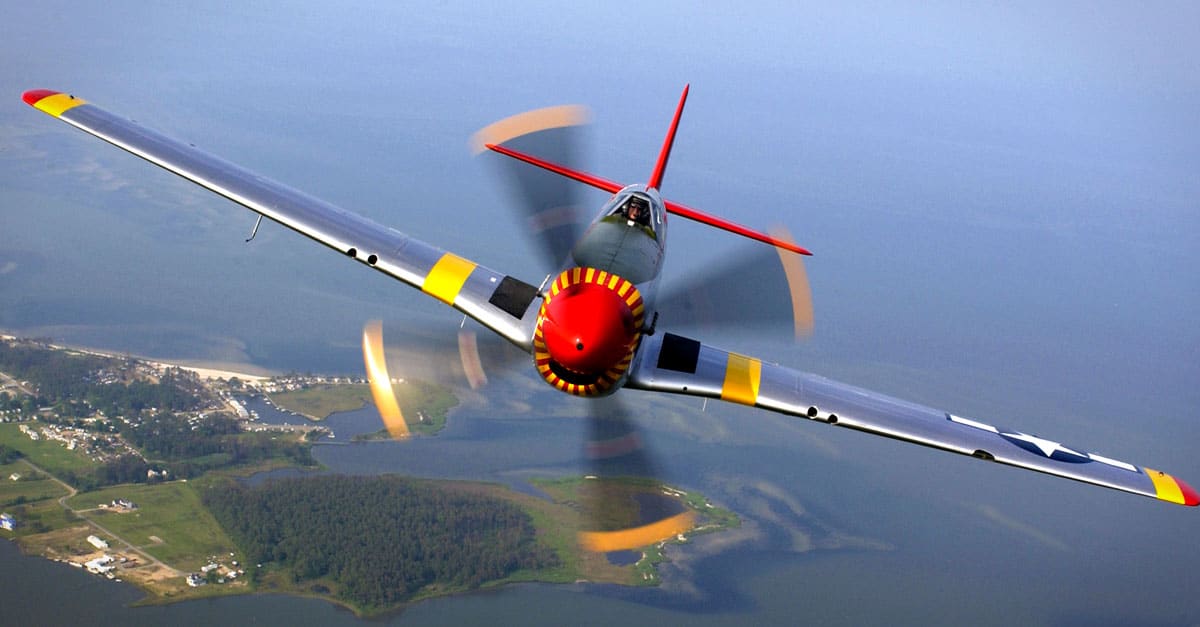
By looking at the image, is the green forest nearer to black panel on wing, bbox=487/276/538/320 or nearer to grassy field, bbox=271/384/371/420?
grassy field, bbox=271/384/371/420

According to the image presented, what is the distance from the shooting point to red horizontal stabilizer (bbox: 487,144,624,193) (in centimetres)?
1931

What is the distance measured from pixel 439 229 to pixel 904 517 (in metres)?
42.8

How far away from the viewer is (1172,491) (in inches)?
626

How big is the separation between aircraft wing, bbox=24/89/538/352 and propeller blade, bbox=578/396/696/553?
198 cm

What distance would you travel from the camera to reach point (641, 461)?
47.1 ft

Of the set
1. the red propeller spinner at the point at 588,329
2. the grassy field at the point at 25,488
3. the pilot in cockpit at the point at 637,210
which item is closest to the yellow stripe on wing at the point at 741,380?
the red propeller spinner at the point at 588,329

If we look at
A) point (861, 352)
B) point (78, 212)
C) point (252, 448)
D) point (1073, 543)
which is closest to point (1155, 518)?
point (1073, 543)

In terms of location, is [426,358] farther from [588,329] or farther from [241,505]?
[241,505]

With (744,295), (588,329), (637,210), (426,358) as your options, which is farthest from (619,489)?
(637,210)

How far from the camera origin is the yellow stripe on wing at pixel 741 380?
50.5ft

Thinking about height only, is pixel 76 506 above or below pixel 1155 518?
below

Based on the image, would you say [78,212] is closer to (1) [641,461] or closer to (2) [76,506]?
(2) [76,506]

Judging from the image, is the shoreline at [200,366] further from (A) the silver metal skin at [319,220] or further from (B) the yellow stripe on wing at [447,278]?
(B) the yellow stripe on wing at [447,278]

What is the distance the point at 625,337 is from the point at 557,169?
794cm
